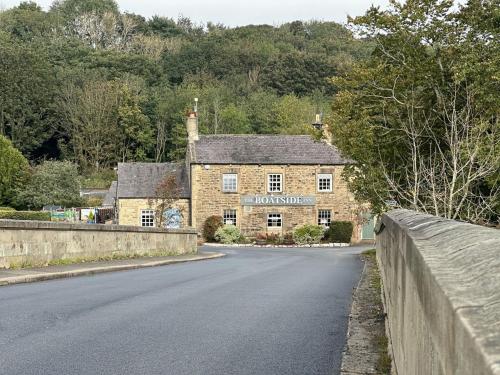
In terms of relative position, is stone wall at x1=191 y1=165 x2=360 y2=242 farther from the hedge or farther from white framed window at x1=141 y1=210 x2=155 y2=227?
the hedge

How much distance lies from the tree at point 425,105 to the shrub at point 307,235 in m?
24.0

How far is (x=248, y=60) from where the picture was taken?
102500 millimetres

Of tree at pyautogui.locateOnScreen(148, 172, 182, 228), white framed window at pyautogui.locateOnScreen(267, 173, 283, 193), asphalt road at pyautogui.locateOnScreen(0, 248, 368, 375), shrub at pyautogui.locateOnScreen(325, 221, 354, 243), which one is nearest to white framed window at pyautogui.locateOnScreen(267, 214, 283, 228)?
white framed window at pyautogui.locateOnScreen(267, 173, 283, 193)

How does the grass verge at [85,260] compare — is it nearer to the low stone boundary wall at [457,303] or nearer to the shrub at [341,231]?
the low stone boundary wall at [457,303]

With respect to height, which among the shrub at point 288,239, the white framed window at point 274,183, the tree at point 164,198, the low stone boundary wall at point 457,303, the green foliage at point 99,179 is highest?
the green foliage at point 99,179

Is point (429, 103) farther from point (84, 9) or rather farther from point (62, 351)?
point (84, 9)

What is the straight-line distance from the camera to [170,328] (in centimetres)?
864

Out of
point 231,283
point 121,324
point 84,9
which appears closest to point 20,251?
point 231,283

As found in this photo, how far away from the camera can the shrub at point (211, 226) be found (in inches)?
1902

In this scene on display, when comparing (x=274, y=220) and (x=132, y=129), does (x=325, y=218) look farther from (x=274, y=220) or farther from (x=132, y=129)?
(x=132, y=129)

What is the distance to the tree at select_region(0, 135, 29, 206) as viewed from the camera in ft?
192

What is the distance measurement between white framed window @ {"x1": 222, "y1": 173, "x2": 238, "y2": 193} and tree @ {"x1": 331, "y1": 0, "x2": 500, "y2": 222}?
1011 inches

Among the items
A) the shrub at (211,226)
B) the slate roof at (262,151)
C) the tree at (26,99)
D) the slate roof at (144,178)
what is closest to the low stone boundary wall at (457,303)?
the shrub at (211,226)

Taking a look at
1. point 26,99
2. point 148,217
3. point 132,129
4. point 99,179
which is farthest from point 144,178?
point 26,99
